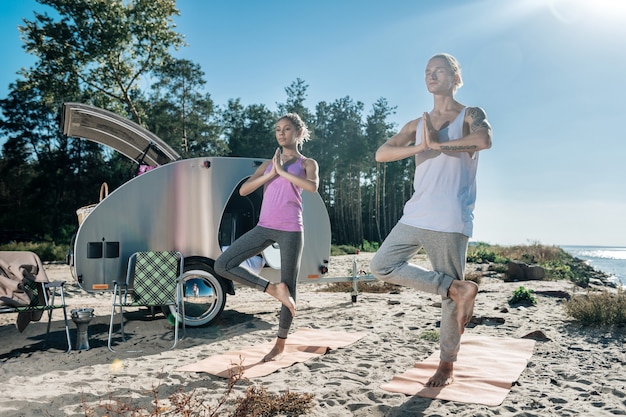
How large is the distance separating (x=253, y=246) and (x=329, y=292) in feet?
22.3

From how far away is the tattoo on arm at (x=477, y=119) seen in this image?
3.54 m

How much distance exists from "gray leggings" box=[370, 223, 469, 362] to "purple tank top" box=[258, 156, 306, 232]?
1.29 meters

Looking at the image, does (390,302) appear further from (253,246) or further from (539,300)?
(253,246)

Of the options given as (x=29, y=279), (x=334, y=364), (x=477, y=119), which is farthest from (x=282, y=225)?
(x=29, y=279)

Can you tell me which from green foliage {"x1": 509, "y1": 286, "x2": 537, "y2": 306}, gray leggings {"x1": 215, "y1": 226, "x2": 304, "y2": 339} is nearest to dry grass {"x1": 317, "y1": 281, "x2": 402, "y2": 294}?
green foliage {"x1": 509, "y1": 286, "x2": 537, "y2": 306}

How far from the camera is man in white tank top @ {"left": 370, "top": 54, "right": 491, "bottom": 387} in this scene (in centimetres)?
351

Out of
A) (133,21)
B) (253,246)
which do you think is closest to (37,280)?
(253,246)

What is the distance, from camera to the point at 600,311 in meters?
6.81

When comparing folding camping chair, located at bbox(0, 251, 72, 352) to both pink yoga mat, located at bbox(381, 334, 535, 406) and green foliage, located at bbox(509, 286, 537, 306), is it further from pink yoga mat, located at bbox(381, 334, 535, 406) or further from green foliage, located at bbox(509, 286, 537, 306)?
green foliage, located at bbox(509, 286, 537, 306)

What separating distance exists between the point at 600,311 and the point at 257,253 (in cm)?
466

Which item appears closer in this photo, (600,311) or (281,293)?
(281,293)

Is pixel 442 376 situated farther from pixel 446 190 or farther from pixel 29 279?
pixel 29 279

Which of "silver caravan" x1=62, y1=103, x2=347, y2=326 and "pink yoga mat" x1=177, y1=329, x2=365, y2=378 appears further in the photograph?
"silver caravan" x1=62, y1=103, x2=347, y2=326

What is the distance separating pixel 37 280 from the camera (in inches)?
241
